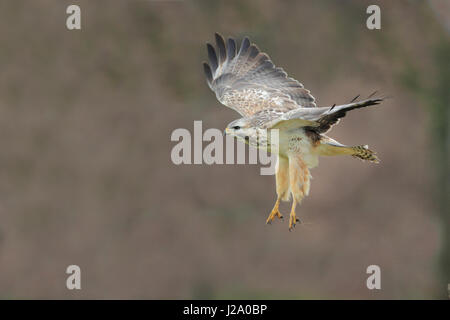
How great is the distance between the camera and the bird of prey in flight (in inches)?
209

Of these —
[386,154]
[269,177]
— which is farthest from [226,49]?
[386,154]

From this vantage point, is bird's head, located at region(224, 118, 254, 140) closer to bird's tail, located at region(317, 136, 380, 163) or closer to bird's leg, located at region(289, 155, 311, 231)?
bird's leg, located at region(289, 155, 311, 231)

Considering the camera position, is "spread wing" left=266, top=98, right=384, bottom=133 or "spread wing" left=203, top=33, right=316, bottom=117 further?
"spread wing" left=203, top=33, right=316, bottom=117

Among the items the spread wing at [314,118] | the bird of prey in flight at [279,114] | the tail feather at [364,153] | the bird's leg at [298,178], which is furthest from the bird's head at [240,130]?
the tail feather at [364,153]

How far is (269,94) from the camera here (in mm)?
6594

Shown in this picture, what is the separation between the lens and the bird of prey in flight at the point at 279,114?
530 centimetres

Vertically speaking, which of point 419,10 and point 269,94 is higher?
point 419,10

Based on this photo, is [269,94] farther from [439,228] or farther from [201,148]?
[439,228]

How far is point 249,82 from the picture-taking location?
6887 mm

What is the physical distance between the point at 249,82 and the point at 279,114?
45.4 inches

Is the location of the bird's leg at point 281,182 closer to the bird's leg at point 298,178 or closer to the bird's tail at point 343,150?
the bird's leg at point 298,178

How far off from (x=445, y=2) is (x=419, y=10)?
54 centimetres

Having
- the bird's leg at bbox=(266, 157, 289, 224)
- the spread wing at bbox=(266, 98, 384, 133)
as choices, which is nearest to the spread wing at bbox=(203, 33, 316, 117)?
the bird's leg at bbox=(266, 157, 289, 224)

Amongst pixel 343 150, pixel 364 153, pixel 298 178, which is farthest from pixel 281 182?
pixel 364 153
